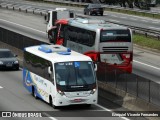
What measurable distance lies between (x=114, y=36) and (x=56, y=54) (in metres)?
7.75

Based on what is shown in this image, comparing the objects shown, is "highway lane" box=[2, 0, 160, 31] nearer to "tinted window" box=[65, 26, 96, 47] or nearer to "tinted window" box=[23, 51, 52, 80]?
"tinted window" box=[65, 26, 96, 47]

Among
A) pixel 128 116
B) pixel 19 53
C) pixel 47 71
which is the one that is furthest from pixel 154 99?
pixel 19 53

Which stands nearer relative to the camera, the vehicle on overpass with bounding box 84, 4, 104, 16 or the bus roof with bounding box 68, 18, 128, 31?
the bus roof with bounding box 68, 18, 128, 31

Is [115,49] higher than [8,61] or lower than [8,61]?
higher

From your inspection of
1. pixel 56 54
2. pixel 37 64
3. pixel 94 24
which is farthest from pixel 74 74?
pixel 94 24

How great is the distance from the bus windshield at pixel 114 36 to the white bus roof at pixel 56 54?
19.2 feet

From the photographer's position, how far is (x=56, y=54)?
25578mm

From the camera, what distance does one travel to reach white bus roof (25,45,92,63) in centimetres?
2447

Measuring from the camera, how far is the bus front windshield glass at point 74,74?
78.5 ft

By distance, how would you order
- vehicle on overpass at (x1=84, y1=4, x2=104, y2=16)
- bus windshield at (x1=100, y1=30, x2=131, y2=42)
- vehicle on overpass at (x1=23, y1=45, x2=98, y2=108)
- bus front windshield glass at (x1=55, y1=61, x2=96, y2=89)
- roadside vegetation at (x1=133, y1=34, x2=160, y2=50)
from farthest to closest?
vehicle on overpass at (x1=84, y1=4, x2=104, y2=16)
roadside vegetation at (x1=133, y1=34, x2=160, y2=50)
bus windshield at (x1=100, y1=30, x2=131, y2=42)
bus front windshield glass at (x1=55, y1=61, x2=96, y2=89)
vehicle on overpass at (x1=23, y1=45, x2=98, y2=108)

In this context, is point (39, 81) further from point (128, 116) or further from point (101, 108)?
point (128, 116)

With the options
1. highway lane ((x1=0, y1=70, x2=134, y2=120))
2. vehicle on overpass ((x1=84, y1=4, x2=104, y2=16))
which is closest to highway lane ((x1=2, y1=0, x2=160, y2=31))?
vehicle on overpass ((x1=84, y1=4, x2=104, y2=16))

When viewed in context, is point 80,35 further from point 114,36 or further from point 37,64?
point 37,64

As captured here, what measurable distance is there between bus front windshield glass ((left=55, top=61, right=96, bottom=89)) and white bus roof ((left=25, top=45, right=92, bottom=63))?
0.24m
